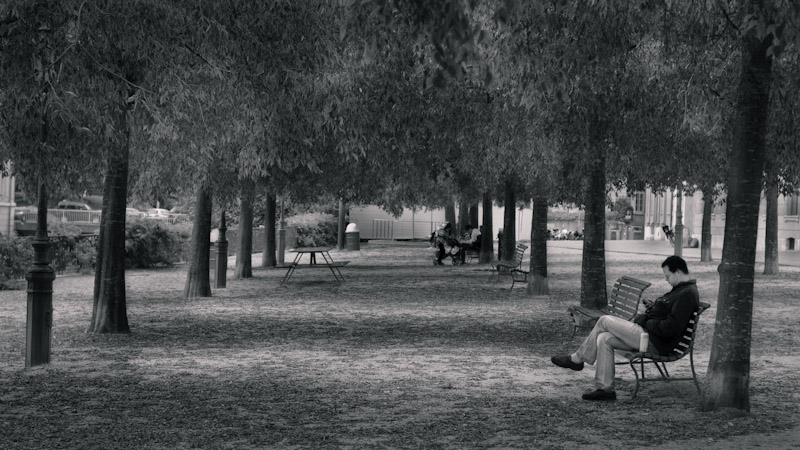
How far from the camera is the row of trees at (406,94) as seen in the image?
8.36 m

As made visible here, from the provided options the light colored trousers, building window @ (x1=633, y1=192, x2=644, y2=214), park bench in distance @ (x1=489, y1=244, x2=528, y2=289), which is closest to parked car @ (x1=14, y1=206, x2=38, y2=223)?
park bench in distance @ (x1=489, y1=244, x2=528, y2=289)

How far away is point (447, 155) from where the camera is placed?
20.0m

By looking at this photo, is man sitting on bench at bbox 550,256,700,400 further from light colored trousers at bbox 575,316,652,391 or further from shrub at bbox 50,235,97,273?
shrub at bbox 50,235,97,273

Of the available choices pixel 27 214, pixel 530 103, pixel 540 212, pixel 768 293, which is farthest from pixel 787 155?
pixel 27 214

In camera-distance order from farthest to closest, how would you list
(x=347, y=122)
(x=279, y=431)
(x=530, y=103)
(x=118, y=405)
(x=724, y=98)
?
(x=347, y=122)
(x=724, y=98)
(x=530, y=103)
(x=118, y=405)
(x=279, y=431)

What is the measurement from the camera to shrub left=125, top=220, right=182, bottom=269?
29.5 m

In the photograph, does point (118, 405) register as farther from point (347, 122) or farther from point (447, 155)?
point (447, 155)

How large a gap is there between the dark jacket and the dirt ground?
0.51 metres

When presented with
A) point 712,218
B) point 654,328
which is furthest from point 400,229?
point 654,328

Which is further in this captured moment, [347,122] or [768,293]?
[768,293]

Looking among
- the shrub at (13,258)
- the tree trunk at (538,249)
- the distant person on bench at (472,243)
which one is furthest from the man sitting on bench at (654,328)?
the distant person on bench at (472,243)

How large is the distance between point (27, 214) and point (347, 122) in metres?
52.4

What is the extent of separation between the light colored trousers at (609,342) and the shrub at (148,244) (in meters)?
21.7

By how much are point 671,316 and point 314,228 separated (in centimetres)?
3999
